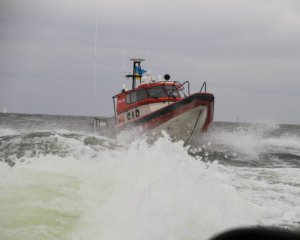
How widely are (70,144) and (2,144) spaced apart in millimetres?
2882

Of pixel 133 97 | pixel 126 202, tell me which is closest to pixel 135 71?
pixel 133 97

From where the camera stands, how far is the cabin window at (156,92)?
1698cm

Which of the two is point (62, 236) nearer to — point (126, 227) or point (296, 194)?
point (126, 227)

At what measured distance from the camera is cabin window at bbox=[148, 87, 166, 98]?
17.0 m

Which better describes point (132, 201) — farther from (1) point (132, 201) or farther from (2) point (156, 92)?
(2) point (156, 92)

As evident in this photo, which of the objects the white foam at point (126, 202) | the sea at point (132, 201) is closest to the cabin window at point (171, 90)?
the sea at point (132, 201)

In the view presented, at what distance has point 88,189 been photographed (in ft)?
17.0

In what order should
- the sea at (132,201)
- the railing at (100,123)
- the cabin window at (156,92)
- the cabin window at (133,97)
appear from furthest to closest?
the railing at (100,123) → the cabin window at (133,97) → the cabin window at (156,92) → the sea at (132,201)

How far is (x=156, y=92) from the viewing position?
17.0m

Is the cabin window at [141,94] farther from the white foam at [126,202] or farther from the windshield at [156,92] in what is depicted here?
the white foam at [126,202]

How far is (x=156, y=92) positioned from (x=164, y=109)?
5.26 ft

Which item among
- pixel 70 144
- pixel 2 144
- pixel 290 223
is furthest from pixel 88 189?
pixel 2 144

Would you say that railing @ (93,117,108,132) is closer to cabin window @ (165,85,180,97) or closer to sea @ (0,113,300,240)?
cabin window @ (165,85,180,97)

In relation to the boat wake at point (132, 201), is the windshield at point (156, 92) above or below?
above
